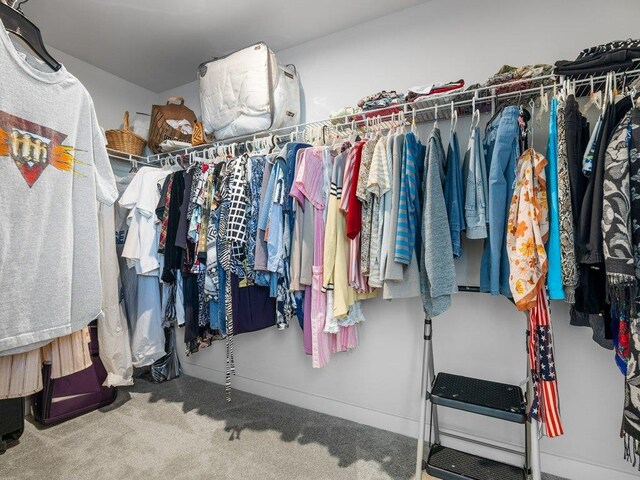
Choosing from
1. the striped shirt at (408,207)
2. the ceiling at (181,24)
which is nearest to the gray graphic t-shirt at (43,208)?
the striped shirt at (408,207)

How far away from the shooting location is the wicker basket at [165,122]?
2.42m

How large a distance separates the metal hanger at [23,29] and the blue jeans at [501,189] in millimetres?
1509

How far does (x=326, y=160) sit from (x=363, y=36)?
98 centimetres

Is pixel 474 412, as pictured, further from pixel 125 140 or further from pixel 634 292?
pixel 125 140

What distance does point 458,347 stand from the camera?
5.61 ft

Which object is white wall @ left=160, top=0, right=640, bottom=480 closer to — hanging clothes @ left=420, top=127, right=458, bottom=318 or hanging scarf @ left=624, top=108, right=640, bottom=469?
hanging clothes @ left=420, top=127, right=458, bottom=318

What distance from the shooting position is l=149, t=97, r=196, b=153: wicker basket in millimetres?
2416

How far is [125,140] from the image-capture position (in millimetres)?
2453

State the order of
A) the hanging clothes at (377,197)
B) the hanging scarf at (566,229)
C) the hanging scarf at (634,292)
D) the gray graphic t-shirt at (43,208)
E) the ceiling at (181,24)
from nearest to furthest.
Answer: the gray graphic t-shirt at (43,208), the hanging scarf at (634,292), the hanging scarf at (566,229), the hanging clothes at (377,197), the ceiling at (181,24)

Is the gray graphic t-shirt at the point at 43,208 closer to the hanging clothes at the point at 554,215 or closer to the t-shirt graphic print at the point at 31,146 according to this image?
the t-shirt graphic print at the point at 31,146

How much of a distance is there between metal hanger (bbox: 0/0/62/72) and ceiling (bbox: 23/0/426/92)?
3.73 ft

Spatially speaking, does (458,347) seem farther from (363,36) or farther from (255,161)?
(363,36)

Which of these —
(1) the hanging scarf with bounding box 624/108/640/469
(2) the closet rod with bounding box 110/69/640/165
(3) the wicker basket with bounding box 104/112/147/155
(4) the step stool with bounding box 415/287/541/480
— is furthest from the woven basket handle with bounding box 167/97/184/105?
(1) the hanging scarf with bounding box 624/108/640/469

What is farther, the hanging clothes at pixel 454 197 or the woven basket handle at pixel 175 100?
the woven basket handle at pixel 175 100
